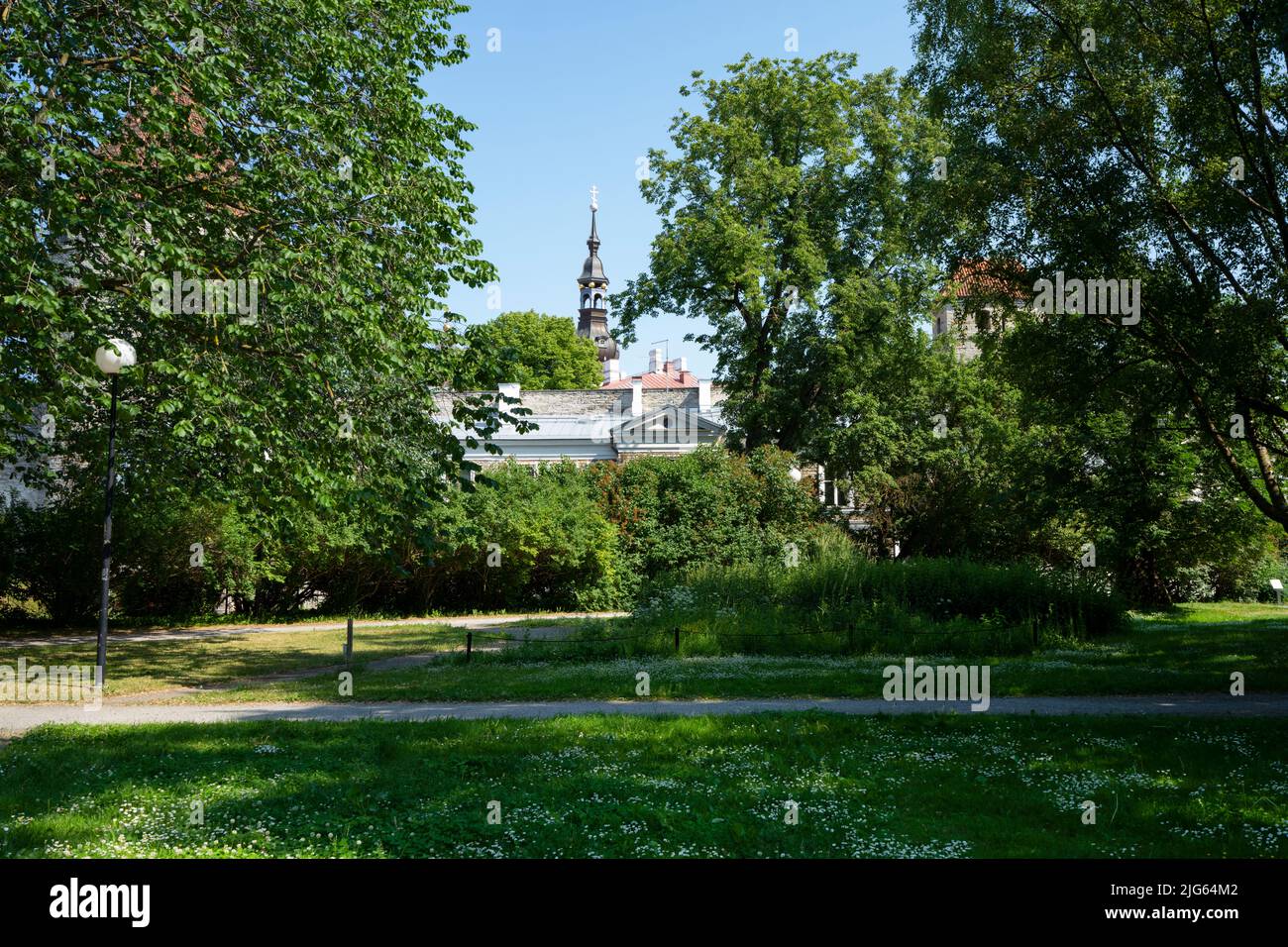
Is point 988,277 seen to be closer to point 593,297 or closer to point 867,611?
point 867,611

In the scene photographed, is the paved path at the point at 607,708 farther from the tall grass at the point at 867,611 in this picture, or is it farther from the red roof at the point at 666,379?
the red roof at the point at 666,379

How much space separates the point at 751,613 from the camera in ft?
64.8

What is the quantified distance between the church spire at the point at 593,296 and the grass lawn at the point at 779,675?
4181 inches

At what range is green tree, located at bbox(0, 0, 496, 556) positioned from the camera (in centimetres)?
1216

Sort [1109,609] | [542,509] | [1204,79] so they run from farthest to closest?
[542,509]
[1109,609]
[1204,79]

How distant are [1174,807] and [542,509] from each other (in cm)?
2413

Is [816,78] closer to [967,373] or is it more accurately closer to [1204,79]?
[967,373]

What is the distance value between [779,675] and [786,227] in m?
24.1

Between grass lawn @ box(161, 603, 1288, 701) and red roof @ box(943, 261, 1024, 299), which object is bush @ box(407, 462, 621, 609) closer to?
grass lawn @ box(161, 603, 1288, 701)

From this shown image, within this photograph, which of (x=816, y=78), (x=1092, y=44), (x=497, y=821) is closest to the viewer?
(x=497, y=821)

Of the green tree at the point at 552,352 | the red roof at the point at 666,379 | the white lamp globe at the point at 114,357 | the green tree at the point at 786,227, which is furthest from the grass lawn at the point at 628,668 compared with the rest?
the red roof at the point at 666,379

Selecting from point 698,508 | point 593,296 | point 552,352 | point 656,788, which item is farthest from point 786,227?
point 593,296

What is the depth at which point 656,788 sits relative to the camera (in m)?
7.54

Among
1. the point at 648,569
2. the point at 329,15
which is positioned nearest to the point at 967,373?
the point at 648,569
